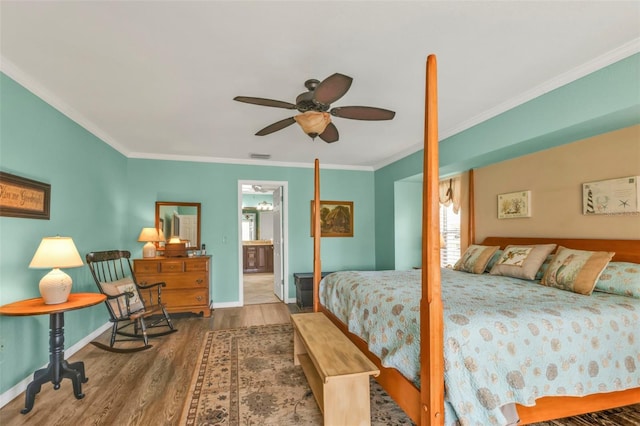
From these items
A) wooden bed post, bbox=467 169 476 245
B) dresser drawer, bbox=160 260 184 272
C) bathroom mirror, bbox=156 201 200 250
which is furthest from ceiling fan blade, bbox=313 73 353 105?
bathroom mirror, bbox=156 201 200 250

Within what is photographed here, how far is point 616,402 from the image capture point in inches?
78.5

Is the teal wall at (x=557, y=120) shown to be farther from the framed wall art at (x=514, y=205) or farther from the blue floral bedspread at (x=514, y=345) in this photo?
the blue floral bedspread at (x=514, y=345)

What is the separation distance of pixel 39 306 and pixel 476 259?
13.7ft

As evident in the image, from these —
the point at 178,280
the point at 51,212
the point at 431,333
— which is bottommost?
the point at 178,280

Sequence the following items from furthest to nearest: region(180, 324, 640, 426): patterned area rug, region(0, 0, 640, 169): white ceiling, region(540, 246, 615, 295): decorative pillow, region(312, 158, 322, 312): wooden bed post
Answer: region(312, 158, 322, 312): wooden bed post < region(540, 246, 615, 295): decorative pillow < region(180, 324, 640, 426): patterned area rug < region(0, 0, 640, 169): white ceiling

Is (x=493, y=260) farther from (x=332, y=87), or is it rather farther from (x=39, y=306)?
(x=39, y=306)

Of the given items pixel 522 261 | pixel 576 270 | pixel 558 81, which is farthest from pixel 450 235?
pixel 558 81

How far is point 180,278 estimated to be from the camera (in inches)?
176

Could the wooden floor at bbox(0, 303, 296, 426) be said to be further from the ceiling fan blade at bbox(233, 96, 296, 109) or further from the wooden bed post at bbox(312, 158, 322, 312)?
the ceiling fan blade at bbox(233, 96, 296, 109)

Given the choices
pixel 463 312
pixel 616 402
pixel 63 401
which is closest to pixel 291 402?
pixel 463 312

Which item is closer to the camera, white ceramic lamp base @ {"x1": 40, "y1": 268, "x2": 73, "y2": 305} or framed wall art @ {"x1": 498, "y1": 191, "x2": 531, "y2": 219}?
white ceramic lamp base @ {"x1": 40, "y1": 268, "x2": 73, "y2": 305}

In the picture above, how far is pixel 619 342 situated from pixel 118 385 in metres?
3.63

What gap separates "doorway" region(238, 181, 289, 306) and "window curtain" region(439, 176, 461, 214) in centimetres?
269

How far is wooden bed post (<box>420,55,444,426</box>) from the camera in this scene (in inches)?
61.7
